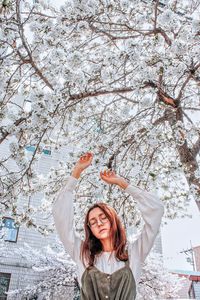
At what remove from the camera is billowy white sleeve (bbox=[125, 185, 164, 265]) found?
1.58 m

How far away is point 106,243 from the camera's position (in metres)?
1.63

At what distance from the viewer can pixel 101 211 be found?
1.69 m

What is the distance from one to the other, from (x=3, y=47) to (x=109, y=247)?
234 centimetres

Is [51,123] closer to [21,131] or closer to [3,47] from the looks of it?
[21,131]

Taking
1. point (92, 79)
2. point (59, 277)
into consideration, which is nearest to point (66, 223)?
point (92, 79)

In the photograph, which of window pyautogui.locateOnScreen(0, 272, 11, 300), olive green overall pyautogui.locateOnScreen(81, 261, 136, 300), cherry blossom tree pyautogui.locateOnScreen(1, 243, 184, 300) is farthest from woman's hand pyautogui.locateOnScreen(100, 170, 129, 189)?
window pyautogui.locateOnScreen(0, 272, 11, 300)

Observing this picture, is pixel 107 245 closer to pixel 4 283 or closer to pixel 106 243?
pixel 106 243

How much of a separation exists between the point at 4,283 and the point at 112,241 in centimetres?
1011

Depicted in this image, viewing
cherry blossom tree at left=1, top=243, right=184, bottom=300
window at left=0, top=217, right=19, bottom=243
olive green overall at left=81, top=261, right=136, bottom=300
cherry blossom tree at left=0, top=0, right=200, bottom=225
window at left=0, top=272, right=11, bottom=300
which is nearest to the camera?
olive green overall at left=81, top=261, right=136, bottom=300

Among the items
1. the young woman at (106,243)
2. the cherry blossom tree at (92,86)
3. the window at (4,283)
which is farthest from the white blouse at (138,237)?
the window at (4,283)

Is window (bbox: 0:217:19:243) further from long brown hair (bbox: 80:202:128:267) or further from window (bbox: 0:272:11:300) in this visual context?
long brown hair (bbox: 80:202:128:267)

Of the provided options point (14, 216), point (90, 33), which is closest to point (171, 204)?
point (14, 216)

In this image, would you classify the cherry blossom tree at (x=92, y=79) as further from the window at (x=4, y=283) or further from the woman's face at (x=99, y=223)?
the window at (x=4, y=283)

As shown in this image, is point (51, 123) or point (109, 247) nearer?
point (109, 247)
